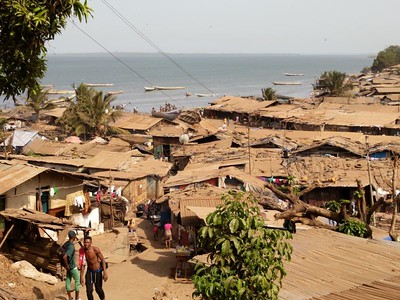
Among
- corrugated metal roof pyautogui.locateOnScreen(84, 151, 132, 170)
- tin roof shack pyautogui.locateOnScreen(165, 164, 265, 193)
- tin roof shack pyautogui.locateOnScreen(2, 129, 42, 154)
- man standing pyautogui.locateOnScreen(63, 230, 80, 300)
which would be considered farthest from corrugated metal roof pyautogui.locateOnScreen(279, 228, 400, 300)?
tin roof shack pyautogui.locateOnScreen(2, 129, 42, 154)

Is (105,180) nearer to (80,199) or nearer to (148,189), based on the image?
(148,189)

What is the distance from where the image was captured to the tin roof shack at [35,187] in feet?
44.8

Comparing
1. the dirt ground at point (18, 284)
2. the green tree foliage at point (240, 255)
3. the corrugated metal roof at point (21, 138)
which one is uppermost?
the green tree foliage at point (240, 255)

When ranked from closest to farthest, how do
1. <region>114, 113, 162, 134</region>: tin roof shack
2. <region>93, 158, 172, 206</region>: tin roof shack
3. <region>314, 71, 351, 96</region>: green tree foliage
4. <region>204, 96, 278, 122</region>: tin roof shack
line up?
<region>93, 158, 172, 206</region>: tin roof shack, <region>114, 113, 162, 134</region>: tin roof shack, <region>204, 96, 278, 122</region>: tin roof shack, <region>314, 71, 351, 96</region>: green tree foliage

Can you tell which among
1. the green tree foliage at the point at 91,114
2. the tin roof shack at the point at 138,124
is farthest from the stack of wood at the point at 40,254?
the tin roof shack at the point at 138,124

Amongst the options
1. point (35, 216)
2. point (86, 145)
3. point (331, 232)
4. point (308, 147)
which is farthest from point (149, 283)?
point (86, 145)

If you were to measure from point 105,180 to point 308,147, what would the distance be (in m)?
9.13

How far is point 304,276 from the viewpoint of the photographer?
778cm

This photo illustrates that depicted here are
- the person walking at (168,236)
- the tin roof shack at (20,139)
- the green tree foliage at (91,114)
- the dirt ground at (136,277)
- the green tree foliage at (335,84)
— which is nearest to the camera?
the dirt ground at (136,277)

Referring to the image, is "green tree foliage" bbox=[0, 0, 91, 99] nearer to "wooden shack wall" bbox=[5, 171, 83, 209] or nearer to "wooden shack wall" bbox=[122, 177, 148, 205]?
"wooden shack wall" bbox=[5, 171, 83, 209]

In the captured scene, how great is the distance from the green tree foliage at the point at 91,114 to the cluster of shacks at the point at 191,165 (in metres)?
2.00

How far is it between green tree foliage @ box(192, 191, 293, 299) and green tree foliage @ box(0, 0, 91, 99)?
3.56 meters

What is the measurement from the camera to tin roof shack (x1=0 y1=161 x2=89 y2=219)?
13670 mm

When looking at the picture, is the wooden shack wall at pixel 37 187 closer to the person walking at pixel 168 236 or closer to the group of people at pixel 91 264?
the person walking at pixel 168 236
